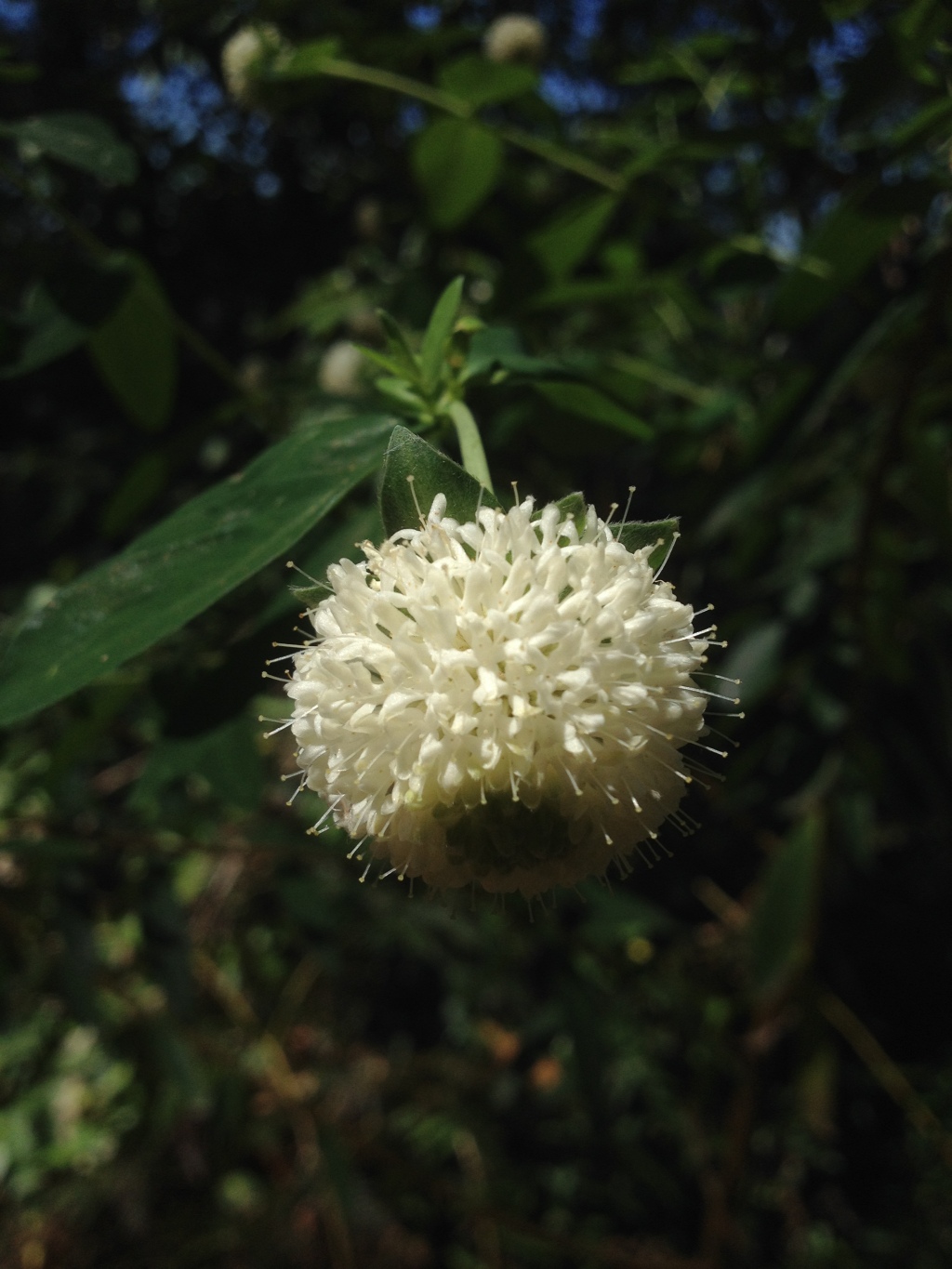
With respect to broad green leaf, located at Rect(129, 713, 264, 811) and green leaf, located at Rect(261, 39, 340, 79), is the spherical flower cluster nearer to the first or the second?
broad green leaf, located at Rect(129, 713, 264, 811)

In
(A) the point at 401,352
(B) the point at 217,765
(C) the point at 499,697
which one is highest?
(A) the point at 401,352

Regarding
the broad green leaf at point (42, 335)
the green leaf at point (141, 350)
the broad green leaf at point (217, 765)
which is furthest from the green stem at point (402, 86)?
the broad green leaf at point (217, 765)

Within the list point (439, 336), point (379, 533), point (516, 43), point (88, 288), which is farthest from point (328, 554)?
point (516, 43)

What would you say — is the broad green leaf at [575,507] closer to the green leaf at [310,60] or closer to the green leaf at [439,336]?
the green leaf at [439,336]

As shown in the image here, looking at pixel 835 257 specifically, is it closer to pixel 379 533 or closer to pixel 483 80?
pixel 483 80

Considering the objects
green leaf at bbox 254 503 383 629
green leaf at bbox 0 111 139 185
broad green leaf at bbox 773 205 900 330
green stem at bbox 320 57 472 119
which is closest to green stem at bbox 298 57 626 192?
green stem at bbox 320 57 472 119

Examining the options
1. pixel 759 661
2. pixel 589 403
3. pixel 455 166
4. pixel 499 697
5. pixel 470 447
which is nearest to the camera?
pixel 499 697

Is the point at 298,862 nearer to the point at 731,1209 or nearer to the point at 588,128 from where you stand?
the point at 731,1209

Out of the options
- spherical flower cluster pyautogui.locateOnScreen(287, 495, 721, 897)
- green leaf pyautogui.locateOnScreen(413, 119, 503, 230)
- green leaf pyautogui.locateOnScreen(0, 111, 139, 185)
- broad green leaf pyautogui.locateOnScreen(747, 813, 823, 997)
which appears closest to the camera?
spherical flower cluster pyautogui.locateOnScreen(287, 495, 721, 897)
